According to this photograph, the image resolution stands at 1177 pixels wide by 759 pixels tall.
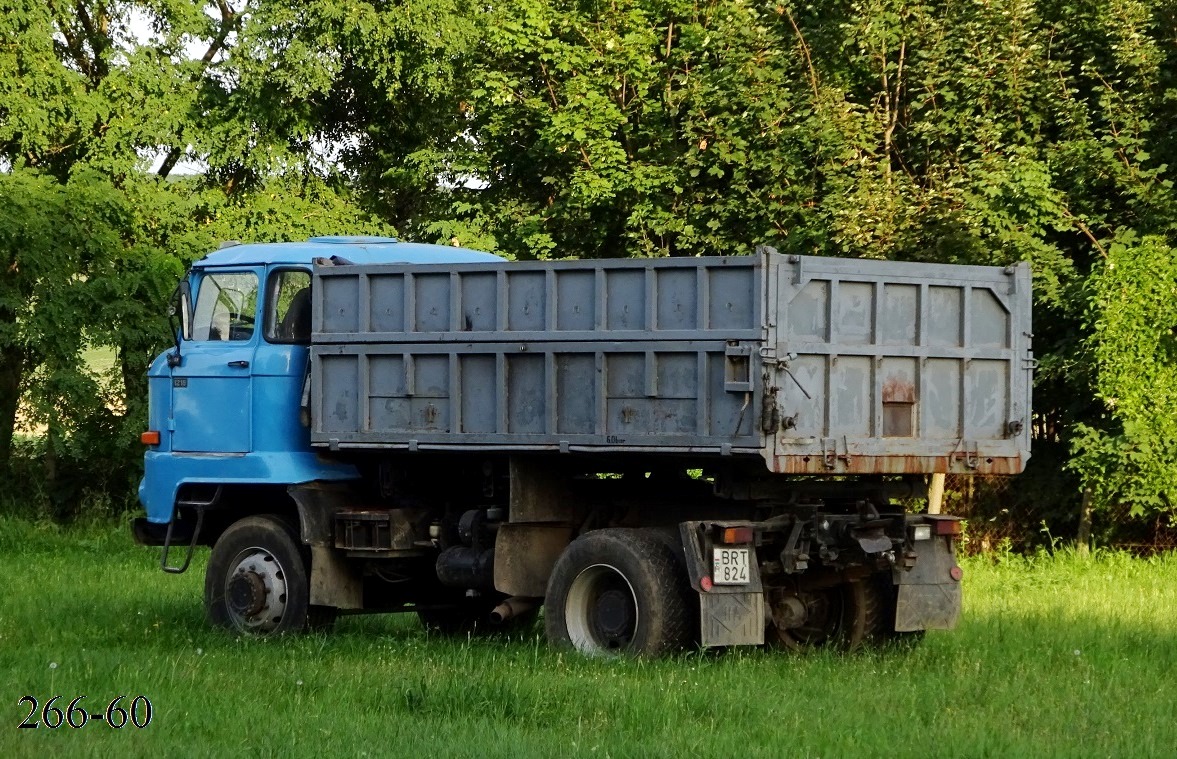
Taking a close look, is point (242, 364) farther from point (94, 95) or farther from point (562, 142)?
point (94, 95)

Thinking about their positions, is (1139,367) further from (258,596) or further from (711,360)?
(258,596)

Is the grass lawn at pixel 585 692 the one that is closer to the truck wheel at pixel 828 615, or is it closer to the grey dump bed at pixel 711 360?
the truck wheel at pixel 828 615

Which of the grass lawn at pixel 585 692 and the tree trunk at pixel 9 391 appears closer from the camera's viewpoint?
the grass lawn at pixel 585 692

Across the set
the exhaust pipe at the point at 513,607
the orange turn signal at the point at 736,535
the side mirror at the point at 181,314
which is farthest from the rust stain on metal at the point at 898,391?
the side mirror at the point at 181,314

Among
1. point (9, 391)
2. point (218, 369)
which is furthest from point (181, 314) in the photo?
point (9, 391)

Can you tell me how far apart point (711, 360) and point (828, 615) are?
2420mm

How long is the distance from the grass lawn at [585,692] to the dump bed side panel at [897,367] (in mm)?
1275

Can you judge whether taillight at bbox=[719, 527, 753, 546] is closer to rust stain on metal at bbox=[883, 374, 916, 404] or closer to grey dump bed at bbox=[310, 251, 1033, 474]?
grey dump bed at bbox=[310, 251, 1033, 474]

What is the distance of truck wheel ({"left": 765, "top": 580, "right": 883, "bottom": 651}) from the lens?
1170 cm

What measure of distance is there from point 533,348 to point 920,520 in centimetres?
267

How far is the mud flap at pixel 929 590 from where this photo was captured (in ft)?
37.4

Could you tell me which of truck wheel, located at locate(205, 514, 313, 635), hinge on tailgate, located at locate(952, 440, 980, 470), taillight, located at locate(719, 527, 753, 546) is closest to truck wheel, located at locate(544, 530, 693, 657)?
taillight, located at locate(719, 527, 753, 546)

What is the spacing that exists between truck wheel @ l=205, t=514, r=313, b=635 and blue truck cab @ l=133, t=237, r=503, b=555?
1.18ft

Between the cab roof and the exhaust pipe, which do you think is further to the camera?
the cab roof
